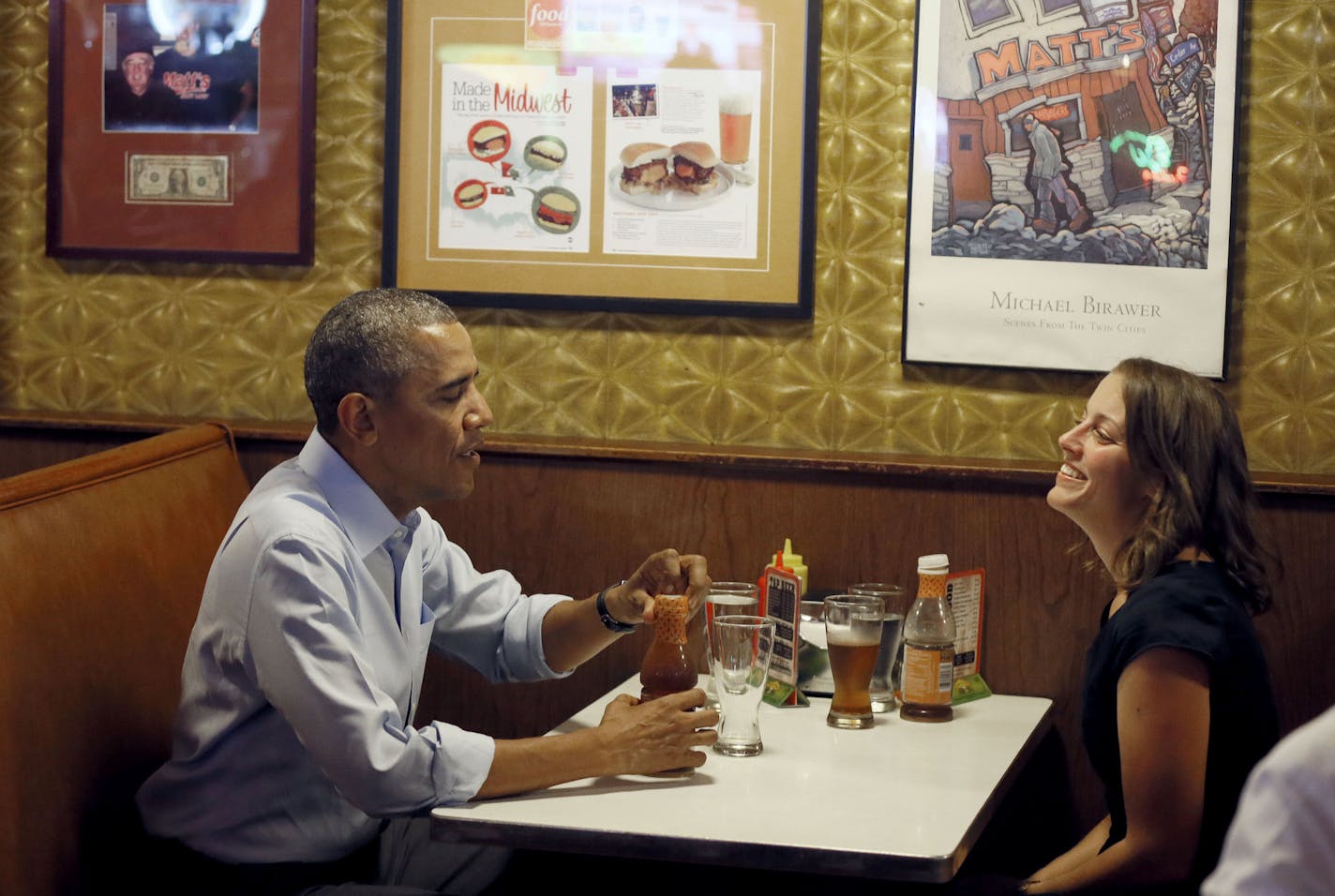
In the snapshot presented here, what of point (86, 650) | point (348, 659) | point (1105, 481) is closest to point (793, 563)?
point (1105, 481)

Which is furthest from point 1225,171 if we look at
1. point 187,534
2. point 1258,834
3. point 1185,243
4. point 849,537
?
point 1258,834

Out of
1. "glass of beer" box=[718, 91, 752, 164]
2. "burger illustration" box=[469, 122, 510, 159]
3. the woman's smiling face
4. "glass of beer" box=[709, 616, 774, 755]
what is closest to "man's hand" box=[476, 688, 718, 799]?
"glass of beer" box=[709, 616, 774, 755]

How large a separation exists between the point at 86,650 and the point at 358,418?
0.51 meters

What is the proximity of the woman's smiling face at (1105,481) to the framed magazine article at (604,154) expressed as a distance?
0.84 m

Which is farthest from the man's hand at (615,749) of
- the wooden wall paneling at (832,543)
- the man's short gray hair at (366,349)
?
the wooden wall paneling at (832,543)

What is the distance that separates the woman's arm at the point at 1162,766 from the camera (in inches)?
72.4

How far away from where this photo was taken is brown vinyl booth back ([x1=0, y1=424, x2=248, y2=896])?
72.2 inches

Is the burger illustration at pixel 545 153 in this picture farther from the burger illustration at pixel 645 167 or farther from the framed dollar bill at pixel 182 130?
the framed dollar bill at pixel 182 130

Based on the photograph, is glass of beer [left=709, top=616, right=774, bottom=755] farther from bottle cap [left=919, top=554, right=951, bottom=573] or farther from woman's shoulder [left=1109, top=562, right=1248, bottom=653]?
woman's shoulder [left=1109, top=562, right=1248, bottom=653]

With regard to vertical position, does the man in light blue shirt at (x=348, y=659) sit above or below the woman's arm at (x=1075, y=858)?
above

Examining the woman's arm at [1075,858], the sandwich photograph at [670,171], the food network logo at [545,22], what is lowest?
the woman's arm at [1075,858]

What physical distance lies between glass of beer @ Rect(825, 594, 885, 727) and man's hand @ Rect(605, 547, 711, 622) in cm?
22

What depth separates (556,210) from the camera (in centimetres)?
296

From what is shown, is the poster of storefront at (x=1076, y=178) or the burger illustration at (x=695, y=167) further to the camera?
the burger illustration at (x=695, y=167)
